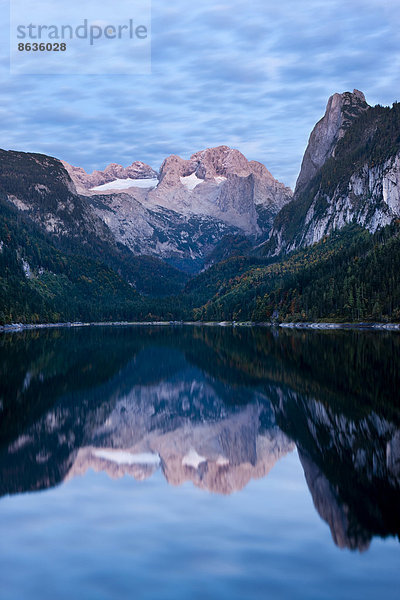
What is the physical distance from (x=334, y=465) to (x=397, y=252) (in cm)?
17563

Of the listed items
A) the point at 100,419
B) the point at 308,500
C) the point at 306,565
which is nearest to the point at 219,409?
the point at 100,419

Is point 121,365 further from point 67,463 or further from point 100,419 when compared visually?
point 67,463

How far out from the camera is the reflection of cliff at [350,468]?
17875mm

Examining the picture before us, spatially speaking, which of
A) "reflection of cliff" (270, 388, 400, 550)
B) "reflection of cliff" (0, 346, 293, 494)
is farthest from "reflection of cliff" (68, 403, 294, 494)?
"reflection of cliff" (270, 388, 400, 550)

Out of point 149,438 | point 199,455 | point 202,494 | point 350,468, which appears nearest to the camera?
point 202,494

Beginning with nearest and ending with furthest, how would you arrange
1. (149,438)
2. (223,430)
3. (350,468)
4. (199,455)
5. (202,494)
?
(202,494) → (350,468) → (199,455) → (149,438) → (223,430)

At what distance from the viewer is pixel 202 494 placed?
21.7 metres

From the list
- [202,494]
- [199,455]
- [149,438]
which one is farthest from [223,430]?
[202,494]

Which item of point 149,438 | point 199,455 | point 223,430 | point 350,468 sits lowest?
point 223,430

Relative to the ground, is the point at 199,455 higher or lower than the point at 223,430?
higher

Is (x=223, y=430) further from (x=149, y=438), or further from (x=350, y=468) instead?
(x=350, y=468)

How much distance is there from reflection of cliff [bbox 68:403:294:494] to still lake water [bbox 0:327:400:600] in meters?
0.09

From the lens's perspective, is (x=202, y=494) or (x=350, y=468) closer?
(x=202, y=494)

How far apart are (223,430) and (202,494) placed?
11491mm
